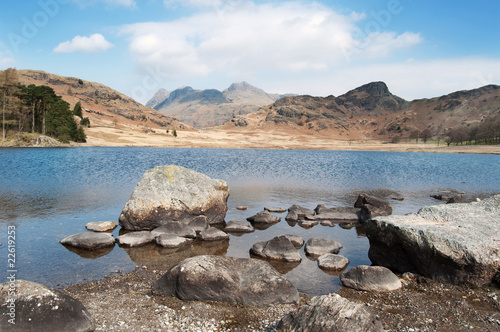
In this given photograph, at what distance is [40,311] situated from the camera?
863 cm

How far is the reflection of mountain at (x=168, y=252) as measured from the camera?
15.3 metres

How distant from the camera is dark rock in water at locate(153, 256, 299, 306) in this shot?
1109 centimetres

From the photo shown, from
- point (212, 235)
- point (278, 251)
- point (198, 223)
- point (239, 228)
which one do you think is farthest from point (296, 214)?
point (278, 251)

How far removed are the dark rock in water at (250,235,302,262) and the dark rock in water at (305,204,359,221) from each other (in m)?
8.61

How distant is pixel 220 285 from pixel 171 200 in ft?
38.7

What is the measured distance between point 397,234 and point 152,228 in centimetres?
1476

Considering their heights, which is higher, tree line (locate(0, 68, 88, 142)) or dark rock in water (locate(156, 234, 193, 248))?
tree line (locate(0, 68, 88, 142))

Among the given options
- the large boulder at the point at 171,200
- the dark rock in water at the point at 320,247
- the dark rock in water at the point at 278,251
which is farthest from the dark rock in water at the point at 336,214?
the dark rock in water at the point at 278,251

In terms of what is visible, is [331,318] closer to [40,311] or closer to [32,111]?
[40,311]

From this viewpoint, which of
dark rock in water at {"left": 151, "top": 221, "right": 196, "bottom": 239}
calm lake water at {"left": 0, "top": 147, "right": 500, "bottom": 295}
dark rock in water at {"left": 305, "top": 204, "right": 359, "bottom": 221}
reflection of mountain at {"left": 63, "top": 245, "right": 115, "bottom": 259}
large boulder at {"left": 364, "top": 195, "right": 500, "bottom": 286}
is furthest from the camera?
dark rock in water at {"left": 305, "top": 204, "right": 359, "bottom": 221}

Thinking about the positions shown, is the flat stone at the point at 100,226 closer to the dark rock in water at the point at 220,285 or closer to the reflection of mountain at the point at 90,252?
the reflection of mountain at the point at 90,252

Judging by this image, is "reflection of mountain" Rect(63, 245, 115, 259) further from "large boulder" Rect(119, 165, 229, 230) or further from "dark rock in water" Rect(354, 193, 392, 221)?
"dark rock in water" Rect(354, 193, 392, 221)

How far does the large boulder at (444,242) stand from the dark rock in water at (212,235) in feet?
27.9

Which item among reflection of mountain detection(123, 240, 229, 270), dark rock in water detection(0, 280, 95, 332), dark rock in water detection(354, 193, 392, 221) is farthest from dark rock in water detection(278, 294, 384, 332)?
dark rock in water detection(354, 193, 392, 221)
